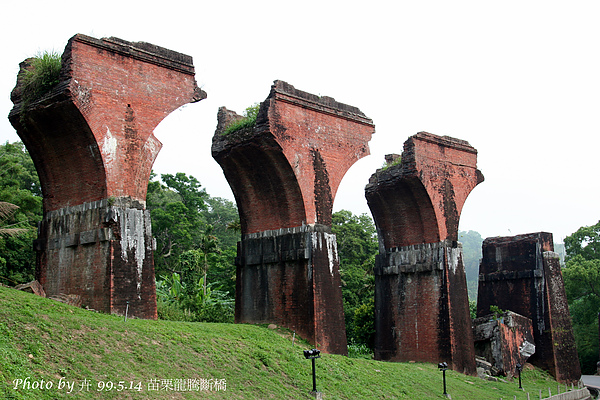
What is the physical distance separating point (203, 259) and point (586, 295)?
18.7 m

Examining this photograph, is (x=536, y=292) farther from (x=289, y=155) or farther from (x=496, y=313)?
(x=289, y=155)

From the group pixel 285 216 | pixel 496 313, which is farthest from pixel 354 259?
pixel 285 216

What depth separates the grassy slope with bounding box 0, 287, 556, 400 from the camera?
7.39 meters

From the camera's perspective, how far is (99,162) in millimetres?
11922

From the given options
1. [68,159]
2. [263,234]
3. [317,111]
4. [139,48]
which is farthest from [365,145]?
[68,159]

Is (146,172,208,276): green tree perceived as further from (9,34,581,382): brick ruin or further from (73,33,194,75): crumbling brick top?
(73,33,194,75): crumbling brick top

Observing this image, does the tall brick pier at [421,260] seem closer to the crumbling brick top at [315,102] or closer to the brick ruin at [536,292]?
the crumbling brick top at [315,102]

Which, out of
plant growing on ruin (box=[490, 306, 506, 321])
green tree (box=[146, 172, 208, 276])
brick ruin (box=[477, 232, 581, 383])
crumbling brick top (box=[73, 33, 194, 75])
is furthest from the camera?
green tree (box=[146, 172, 208, 276])

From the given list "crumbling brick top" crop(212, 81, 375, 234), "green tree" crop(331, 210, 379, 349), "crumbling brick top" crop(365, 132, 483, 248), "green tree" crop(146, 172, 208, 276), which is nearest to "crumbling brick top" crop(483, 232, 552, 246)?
"crumbling brick top" crop(365, 132, 483, 248)

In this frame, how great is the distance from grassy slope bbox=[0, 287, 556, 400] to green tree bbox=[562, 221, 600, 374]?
58.6 feet

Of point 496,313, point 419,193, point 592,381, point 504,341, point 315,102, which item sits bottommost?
point 592,381

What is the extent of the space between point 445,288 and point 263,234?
5435mm

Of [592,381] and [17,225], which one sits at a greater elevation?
[17,225]

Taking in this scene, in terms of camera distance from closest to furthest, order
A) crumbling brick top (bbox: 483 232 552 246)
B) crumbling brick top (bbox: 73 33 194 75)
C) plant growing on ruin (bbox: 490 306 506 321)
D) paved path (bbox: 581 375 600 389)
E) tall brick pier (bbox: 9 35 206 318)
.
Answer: tall brick pier (bbox: 9 35 206 318) → crumbling brick top (bbox: 73 33 194 75) → plant growing on ruin (bbox: 490 306 506 321) → crumbling brick top (bbox: 483 232 552 246) → paved path (bbox: 581 375 600 389)
